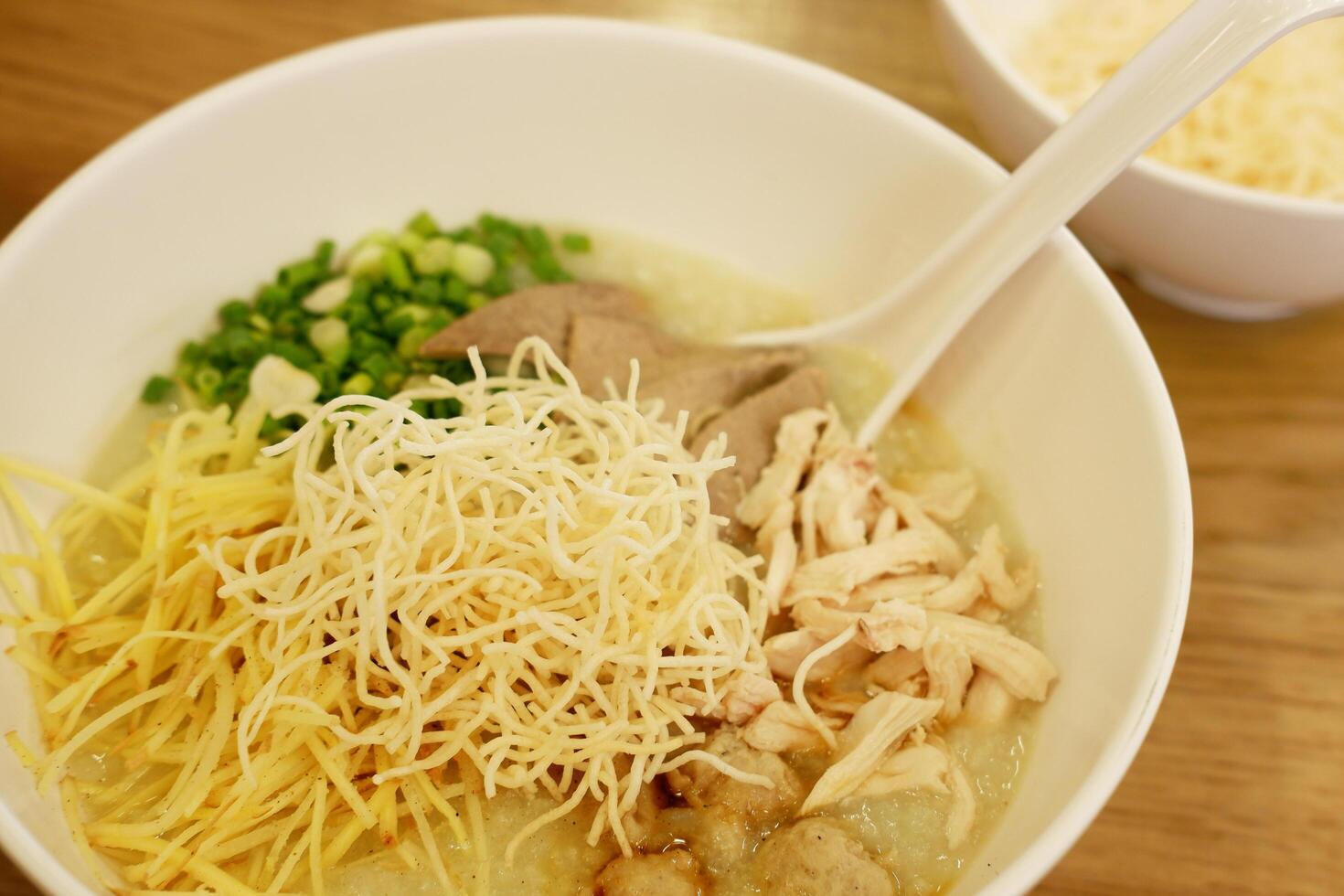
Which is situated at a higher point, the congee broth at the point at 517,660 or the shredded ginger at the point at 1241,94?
the shredded ginger at the point at 1241,94

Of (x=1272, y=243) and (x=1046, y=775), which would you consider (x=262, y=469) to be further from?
(x=1272, y=243)

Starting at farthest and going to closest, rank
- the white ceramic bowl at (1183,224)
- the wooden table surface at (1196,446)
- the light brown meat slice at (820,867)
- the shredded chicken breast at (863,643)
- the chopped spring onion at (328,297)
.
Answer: the chopped spring onion at (328,297) < the white ceramic bowl at (1183,224) < the wooden table surface at (1196,446) < the shredded chicken breast at (863,643) < the light brown meat slice at (820,867)

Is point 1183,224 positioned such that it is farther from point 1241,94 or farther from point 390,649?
point 390,649

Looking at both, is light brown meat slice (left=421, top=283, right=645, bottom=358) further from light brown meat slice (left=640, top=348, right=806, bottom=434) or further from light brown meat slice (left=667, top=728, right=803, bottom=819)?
light brown meat slice (left=667, top=728, right=803, bottom=819)

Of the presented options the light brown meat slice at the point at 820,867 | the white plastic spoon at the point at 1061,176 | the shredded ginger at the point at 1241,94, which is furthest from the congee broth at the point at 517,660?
the shredded ginger at the point at 1241,94

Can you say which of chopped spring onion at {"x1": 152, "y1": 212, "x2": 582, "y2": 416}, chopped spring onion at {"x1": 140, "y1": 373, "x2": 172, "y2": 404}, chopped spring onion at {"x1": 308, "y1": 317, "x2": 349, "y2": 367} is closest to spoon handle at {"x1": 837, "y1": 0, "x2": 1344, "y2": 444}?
chopped spring onion at {"x1": 152, "y1": 212, "x2": 582, "y2": 416}

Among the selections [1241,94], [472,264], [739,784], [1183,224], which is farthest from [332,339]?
[1241,94]

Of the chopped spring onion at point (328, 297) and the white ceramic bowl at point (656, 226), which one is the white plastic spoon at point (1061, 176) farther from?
the chopped spring onion at point (328, 297)
